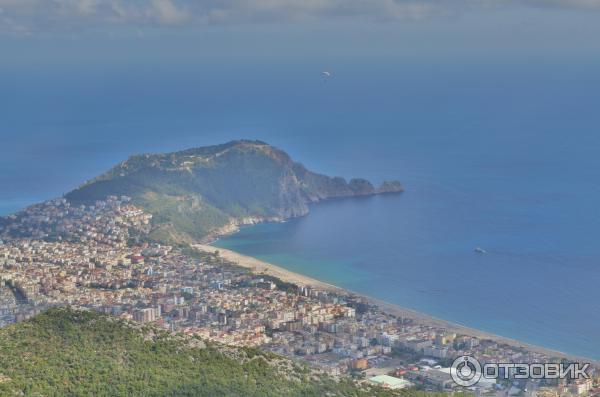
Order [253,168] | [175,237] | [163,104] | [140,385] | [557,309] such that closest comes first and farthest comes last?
[140,385]
[557,309]
[175,237]
[253,168]
[163,104]

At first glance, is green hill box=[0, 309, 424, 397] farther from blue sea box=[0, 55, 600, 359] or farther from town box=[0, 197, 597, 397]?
blue sea box=[0, 55, 600, 359]

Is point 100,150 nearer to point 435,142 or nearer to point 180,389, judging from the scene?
point 435,142

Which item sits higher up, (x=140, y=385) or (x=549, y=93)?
(x=549, y=93)

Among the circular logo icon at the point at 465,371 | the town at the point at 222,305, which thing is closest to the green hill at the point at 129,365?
the town at the point at 222,305

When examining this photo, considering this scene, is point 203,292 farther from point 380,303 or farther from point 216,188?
point 216,188

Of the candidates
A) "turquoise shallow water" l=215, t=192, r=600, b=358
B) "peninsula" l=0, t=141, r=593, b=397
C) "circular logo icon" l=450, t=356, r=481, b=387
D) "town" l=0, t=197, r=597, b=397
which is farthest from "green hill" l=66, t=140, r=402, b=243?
"circular logo icon" l=450, t=356, r=481, b=387

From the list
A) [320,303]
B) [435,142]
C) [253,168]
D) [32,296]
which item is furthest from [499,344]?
[435,142]
